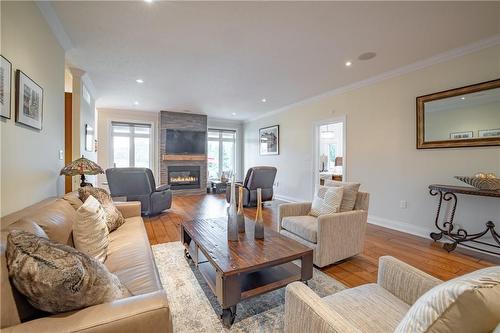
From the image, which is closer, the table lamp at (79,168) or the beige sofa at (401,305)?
the beige sofa at (401,305)

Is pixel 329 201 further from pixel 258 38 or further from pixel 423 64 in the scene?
pixel 423 64

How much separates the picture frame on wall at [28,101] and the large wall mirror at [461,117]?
15.5 feet

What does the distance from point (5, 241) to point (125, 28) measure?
260 cm

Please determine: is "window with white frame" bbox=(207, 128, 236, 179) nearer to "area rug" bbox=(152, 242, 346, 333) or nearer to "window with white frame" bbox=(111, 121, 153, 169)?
"window with white frame" bbox=(111, 121, 153, 169)

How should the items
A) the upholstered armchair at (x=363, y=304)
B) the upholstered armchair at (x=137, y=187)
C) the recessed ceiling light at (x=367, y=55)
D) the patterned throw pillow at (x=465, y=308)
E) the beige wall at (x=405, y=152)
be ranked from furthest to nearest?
1. the upholstered armchair at (x=137, y=187)
2. the recessed ceiling light at (x=367, y=55)
3. the beige wall at (x=405, y=152)
4. the upholstered armchair at (x=363, y=304)
5. the patterned throw pillow at (x=465, y=308)

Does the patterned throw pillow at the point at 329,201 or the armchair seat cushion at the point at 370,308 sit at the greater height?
the patterned throw pillow at the point at 329,201

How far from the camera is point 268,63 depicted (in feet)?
11.4

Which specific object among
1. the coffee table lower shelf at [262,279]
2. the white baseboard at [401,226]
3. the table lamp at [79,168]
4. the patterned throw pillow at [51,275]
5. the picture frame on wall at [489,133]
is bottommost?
the white baseboard at [401,226]

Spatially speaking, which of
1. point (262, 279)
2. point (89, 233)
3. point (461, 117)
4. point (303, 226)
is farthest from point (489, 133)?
point (89, 233)

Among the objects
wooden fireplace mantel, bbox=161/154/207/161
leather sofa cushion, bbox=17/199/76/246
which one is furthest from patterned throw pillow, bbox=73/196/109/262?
wooden fireplace mantel, bbox=161/154/207/161

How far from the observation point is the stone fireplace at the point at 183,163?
717cm

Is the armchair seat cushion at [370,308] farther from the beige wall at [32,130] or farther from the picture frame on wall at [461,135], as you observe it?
the picture frame on wall at [461,135]

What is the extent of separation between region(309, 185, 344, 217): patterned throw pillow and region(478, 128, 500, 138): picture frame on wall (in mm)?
2009

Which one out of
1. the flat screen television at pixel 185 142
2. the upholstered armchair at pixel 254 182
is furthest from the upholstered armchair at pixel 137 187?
the flat screen television at pixel 185 142
